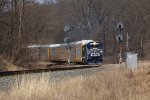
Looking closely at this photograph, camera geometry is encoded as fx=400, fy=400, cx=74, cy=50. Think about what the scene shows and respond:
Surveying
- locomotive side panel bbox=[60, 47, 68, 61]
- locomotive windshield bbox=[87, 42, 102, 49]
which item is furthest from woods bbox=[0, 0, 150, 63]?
locomotive windshield bbox=[87, 42, 102, 49]

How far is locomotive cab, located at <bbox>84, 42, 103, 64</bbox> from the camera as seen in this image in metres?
43.6

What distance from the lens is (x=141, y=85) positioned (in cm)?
1245

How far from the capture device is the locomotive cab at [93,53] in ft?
143

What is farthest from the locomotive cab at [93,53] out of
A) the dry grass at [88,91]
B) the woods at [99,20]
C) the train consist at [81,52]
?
the dry grass at [88,91]

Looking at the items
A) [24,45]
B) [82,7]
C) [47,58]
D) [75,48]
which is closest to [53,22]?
[82,7]

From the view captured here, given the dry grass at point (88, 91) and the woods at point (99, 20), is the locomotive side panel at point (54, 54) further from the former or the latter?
the dry grass at point (88, 91)

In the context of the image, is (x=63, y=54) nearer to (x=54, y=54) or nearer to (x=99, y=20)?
(x=54, y=54)

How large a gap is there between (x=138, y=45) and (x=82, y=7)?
60.3 ft

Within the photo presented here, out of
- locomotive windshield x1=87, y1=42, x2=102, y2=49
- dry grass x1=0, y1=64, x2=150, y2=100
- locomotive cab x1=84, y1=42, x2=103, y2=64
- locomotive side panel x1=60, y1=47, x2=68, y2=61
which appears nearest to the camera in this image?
dry grass x1=0, y1=64, x2=150, y2=100

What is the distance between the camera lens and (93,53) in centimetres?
4406

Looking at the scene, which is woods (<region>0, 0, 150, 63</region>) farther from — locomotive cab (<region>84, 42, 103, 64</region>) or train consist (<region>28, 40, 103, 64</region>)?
locomotive cab (<region>84, 42, 103, 64</region>)

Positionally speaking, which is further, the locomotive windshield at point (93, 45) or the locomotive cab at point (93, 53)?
the locomotive windshield at point (93, 45)

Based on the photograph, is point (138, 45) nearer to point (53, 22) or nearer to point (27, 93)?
point (53, 22)

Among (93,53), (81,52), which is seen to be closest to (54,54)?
(81,52)
